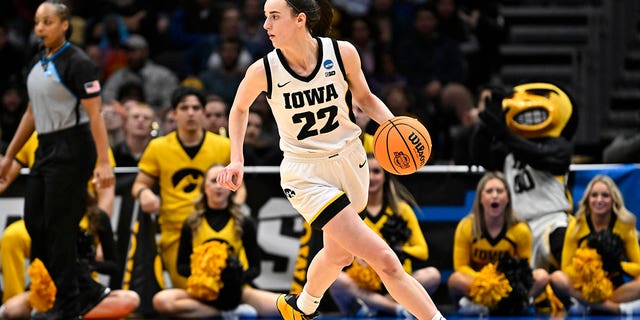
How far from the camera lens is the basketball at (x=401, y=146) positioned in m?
6.31

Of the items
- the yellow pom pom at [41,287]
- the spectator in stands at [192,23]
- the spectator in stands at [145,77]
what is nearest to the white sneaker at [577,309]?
the yellow pom pom at [41,287]

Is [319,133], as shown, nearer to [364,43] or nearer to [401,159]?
[401,159]

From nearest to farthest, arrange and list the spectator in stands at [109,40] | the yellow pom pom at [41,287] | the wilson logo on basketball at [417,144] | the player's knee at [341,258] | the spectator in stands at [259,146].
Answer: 1. the wilson logo on basketball at [417,144]
2. the player's knee at [341,258]
3. the yellow pom pom at [41,287]
4. the spectator in stands at [259,146]
5. the spectator in stands at [109,40]

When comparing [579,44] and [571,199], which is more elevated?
[579,44]

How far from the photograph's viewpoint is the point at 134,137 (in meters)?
10.2

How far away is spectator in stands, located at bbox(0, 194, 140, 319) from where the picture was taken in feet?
27.7

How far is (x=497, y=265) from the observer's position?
8797mm

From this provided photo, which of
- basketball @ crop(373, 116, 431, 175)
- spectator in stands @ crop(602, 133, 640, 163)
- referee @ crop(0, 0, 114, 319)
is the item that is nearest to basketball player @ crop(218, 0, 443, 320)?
basketball @ crop(373, 116, 431, 175)

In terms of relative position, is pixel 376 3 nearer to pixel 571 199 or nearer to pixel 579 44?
pixel 579 44

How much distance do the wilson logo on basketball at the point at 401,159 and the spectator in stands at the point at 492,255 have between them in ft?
8.71

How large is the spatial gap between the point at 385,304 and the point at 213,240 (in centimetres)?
142

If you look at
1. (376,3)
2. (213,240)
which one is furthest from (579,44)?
(213,240)

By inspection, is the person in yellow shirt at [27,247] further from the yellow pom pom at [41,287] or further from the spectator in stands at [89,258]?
the yellow pom pom at [41,287]

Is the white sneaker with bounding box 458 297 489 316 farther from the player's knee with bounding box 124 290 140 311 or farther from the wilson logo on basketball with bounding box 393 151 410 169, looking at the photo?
the wilson logo on basketball with bounding box 393 151 410 169
